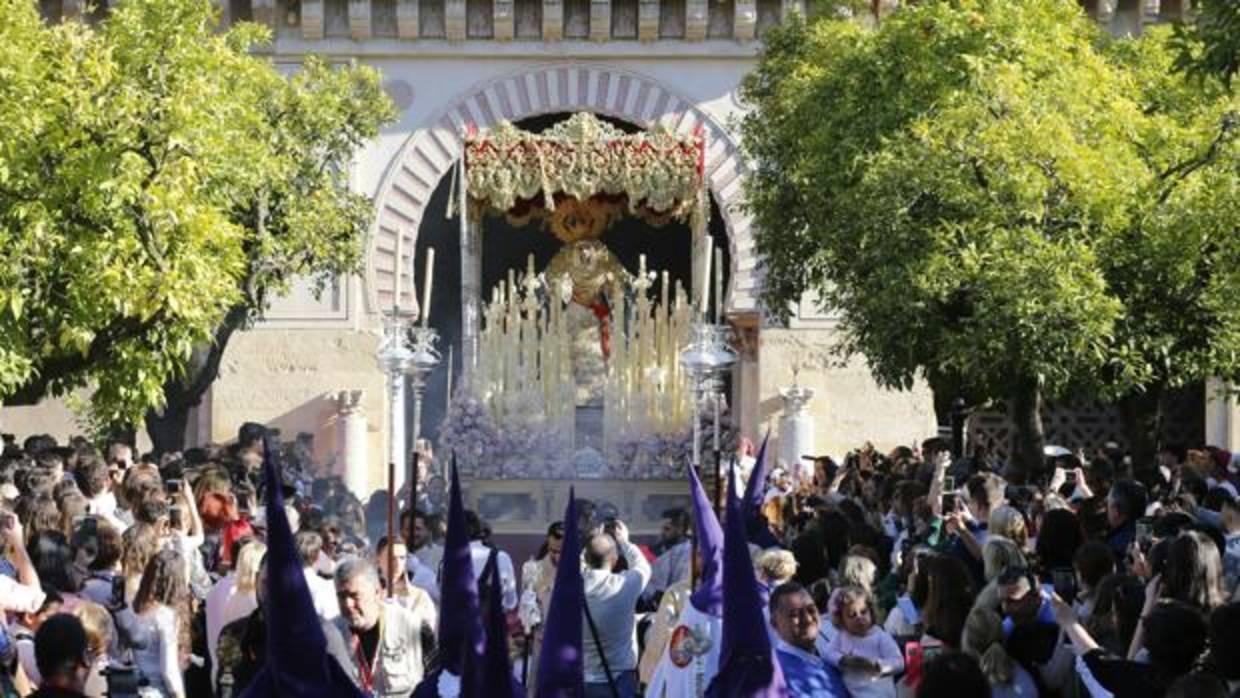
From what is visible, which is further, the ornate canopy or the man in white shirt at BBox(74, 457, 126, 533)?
the ornate canopy

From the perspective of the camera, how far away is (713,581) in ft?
35.6

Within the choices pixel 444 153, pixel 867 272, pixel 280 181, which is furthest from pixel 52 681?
pixel 444 153

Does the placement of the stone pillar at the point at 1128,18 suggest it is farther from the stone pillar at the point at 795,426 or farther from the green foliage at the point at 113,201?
the green foliage at the point at 113,201

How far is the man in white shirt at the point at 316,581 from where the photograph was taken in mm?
11727

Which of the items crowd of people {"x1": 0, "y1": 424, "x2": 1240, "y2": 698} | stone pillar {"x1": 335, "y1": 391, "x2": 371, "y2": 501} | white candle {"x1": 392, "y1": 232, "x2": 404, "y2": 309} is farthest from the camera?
stone pillar {"x1": 335, "y1": 391, "x2": 371, "y2": 501}

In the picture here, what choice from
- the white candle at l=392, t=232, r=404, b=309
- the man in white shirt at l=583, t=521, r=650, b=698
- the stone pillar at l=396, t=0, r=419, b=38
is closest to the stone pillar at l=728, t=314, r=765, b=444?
the white candle at l=392, t=232, r=404, b=309

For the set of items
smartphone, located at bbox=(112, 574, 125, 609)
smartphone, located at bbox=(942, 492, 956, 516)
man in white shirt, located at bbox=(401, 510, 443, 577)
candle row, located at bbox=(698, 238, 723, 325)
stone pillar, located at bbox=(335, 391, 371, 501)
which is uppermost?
candle row, located at bbox=(698, 238, 723, 325)

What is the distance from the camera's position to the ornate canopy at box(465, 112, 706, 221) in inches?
1187

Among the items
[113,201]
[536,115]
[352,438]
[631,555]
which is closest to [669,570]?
[631,555]

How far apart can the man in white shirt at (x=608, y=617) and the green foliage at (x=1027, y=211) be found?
27.2 feet

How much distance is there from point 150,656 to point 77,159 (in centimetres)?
837

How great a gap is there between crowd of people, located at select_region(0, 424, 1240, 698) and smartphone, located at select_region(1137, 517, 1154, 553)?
3 cm

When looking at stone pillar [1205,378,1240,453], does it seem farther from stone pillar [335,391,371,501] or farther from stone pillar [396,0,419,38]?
stone pillar [396,0,419,38]

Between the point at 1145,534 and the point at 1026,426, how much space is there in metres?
10.3
